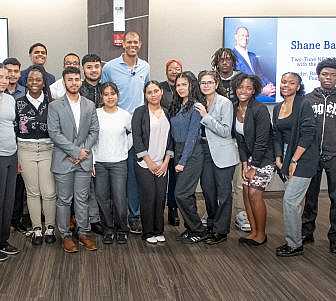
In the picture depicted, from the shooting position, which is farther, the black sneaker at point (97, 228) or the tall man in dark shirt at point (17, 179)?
the black sneaker at point (97, 228)

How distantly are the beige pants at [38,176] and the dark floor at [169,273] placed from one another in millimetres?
332

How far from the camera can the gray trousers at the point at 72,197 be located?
12.4ft

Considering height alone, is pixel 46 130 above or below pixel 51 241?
above

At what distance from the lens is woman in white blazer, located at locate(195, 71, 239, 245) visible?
12.4 feet

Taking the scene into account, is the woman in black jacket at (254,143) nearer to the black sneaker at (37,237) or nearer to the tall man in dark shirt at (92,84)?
the tall man in dark shirt at (92,84)

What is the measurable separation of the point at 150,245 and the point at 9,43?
2954 mm

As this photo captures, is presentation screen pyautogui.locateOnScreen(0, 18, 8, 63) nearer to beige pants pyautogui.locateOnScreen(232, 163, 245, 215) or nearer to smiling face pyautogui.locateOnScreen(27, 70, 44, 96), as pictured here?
smiling face pyautogui.locateOnScreen(27, 70, 44, 96)

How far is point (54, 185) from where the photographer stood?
153 inches

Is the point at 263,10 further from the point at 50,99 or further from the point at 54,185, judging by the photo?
the point at 54,185

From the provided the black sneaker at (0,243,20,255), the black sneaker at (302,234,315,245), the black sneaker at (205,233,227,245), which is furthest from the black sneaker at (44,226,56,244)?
the black sneaker at (302,234,315,245)

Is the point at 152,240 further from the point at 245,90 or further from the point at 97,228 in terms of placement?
the point at 245,90

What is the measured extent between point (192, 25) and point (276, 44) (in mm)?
1020

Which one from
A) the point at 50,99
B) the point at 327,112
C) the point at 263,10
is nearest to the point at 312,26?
the point at 263,10

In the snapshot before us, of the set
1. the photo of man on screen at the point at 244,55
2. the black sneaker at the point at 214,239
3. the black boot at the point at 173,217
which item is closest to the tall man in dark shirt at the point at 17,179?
the black boot at the point at 173,217
